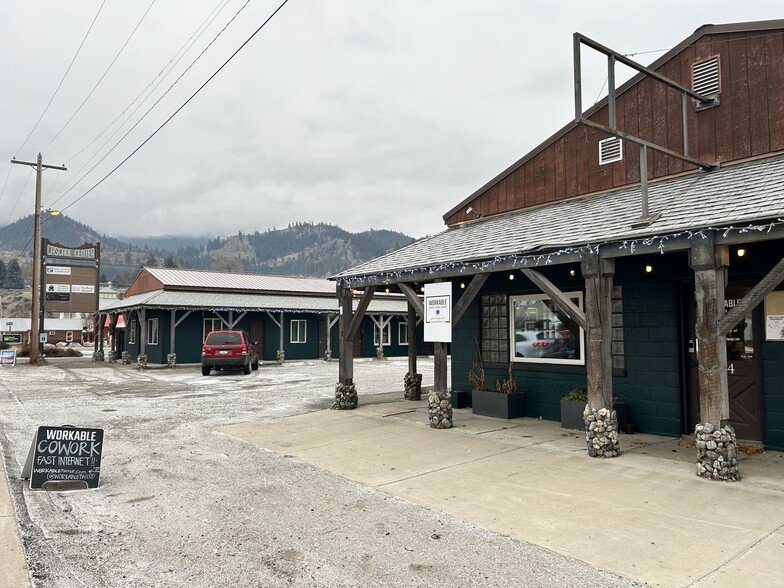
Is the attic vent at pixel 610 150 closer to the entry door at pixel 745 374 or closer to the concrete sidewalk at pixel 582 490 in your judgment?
the entry door at pixel 745 374

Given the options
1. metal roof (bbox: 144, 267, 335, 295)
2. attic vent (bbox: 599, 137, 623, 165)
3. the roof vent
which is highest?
the roof vent

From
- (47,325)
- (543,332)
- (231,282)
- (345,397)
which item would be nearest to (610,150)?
(543,332)

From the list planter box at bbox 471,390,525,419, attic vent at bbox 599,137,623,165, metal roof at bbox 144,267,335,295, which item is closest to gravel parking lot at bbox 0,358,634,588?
planter box at bbox 471,390,525,419

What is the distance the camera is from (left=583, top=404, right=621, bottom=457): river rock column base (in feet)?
23.5

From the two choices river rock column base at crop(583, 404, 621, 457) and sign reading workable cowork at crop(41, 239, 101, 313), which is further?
sign reading workable cowork at crop(41, 239, 101, 313)

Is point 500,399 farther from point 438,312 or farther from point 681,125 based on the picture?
point 681,125

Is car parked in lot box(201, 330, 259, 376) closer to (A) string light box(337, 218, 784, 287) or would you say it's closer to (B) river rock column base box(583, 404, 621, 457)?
(A) string light box(337, 218, 784, 287)

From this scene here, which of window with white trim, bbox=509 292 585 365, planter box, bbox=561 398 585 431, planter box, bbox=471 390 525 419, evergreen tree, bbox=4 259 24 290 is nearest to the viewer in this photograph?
planter box, bbox=561 398 585 431

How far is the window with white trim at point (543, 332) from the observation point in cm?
1009

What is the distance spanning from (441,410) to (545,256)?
331 centimetres

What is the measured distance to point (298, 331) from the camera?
1225 inches

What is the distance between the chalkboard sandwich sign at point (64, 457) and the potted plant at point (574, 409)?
6.84 metres

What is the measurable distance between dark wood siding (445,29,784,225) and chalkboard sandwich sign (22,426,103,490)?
9545mm

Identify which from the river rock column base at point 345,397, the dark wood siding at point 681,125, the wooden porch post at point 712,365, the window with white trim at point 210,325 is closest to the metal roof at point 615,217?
the dark wood siding at point 681,125
